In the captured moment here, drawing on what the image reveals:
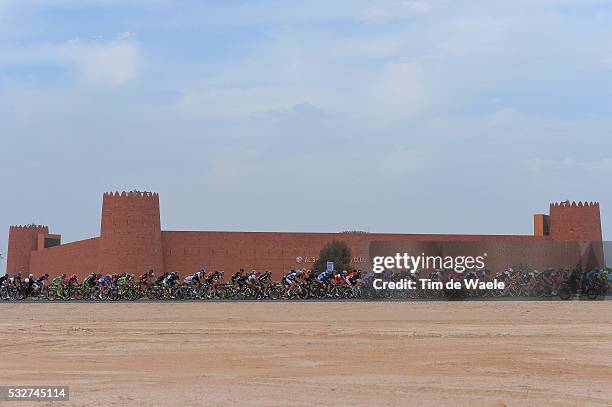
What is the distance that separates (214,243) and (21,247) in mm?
22227

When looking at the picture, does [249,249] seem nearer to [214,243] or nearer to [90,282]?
[214,243]

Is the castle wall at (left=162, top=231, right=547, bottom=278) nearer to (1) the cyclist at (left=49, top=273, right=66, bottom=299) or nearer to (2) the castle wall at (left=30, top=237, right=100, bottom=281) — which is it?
(2) the castle wall at (left=30, top=237, right=100, bottom=281)

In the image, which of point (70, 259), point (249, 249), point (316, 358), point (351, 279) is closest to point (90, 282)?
point (351, 279)

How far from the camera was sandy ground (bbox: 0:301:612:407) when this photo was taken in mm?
10375

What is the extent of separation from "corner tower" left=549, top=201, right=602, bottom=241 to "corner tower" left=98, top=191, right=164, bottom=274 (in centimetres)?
2449

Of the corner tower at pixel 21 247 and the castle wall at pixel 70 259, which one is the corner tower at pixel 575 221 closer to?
the castle wall at pixel 70 259

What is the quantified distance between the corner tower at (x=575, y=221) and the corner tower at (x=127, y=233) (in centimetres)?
2449

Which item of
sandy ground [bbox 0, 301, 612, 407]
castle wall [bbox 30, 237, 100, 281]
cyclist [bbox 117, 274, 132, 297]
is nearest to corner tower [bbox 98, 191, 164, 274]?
castle wall [bbox 30, 237, 100, 281]

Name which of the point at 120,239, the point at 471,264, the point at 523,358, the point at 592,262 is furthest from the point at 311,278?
the point at 120,239

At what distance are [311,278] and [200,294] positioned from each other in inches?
137

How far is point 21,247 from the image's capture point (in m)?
74.0

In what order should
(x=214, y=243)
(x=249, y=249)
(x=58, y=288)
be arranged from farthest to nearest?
1. (x=249, y=249)
2. (x=214, y=243)
3. (x=58, y=288)

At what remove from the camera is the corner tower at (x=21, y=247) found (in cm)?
7388

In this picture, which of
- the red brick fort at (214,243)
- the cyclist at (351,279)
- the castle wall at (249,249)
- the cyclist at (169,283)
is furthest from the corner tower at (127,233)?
the cyclist at (351,279)
